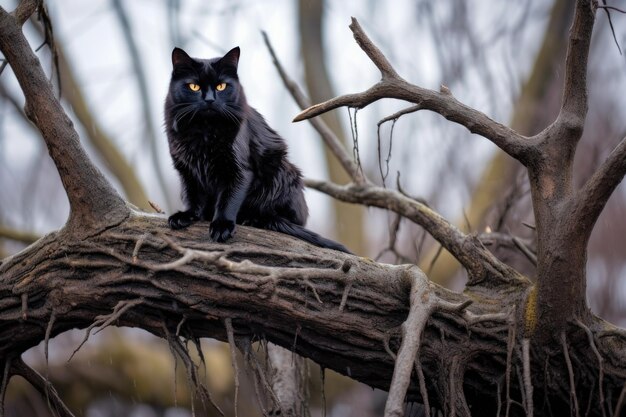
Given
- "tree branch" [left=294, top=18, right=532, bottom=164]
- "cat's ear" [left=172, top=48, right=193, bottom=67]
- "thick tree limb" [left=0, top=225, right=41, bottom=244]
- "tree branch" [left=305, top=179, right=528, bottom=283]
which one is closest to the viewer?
"tree branch" [left=294, top=18, right=532, bottom=164]

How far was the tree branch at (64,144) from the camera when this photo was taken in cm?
309

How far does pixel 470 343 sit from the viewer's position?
10.2ft

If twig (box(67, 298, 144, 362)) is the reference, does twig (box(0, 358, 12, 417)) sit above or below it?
below

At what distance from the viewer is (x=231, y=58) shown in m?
3.78

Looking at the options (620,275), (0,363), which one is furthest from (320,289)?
(620,275)

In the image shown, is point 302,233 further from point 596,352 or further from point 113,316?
point 596,352

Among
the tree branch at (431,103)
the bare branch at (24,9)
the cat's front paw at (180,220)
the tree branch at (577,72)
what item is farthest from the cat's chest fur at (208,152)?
the tree branch at (577,72)

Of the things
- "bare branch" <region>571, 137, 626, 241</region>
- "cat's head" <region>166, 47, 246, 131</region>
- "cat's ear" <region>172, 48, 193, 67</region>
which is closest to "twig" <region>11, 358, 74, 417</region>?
"cat's head" <region>166, 47, 246, 131</region>

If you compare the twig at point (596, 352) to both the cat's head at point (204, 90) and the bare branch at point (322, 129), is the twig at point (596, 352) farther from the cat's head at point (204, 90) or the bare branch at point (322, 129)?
the bare branch at point (322, 129)

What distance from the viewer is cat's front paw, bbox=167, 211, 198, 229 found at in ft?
10.4

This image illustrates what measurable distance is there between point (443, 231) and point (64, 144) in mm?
2072

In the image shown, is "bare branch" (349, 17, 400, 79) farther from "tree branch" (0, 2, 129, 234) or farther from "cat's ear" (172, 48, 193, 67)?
"tree branch" (0, 2, 129, 234)

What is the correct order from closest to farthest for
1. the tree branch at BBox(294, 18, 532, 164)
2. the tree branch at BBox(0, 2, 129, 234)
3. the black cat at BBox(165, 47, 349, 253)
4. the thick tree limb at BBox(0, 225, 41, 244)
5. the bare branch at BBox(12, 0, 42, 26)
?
1. the tree branch at BBox(294, 18, 532, 164)
2. the tree branch at BBox(0, 2, 129, 234)
3. the bare branch at BBox(12, 0, 42, 26)
4. the black cat at BBox(165, 47, 349, 253)
5. the thick tree limb at BBox(0, 225, 41, 244)

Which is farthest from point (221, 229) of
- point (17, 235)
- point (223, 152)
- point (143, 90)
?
point (143, 90)
